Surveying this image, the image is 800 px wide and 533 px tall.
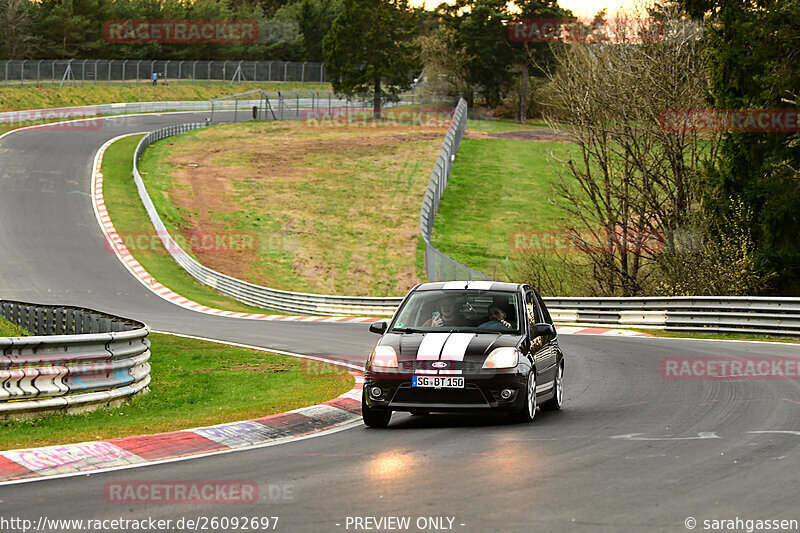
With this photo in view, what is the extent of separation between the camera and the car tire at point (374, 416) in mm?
10750

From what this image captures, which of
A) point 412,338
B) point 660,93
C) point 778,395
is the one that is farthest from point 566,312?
point 412,338

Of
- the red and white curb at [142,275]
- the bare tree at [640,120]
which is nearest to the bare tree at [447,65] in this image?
the red and white curb at [142,275]

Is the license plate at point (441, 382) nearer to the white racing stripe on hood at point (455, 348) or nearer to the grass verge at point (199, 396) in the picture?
the white racing stripe on hood at point (455, 348)

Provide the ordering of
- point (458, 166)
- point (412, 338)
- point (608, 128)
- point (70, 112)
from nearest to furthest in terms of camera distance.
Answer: point (412, 338) < point (608, 128) < point (458, 166) < point (70, 112)

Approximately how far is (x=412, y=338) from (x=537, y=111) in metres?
91.2

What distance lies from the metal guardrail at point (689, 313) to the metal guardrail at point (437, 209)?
9.42 feet

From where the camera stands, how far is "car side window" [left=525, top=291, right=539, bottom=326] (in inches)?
470

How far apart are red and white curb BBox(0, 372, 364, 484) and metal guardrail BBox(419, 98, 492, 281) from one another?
18.4 metres

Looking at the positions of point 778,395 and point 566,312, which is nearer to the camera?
point 778,395

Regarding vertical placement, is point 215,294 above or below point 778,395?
below

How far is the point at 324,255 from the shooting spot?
1884 inches

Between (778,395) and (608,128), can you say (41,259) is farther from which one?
(778,395)

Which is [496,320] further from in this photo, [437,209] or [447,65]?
[447,65]

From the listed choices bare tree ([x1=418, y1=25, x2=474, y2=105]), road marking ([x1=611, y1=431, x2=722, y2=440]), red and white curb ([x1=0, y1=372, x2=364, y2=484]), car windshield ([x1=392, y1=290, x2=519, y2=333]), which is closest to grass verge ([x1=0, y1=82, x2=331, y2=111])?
bare tree ([x1=418, y1=25, x2=474, y2=105])
